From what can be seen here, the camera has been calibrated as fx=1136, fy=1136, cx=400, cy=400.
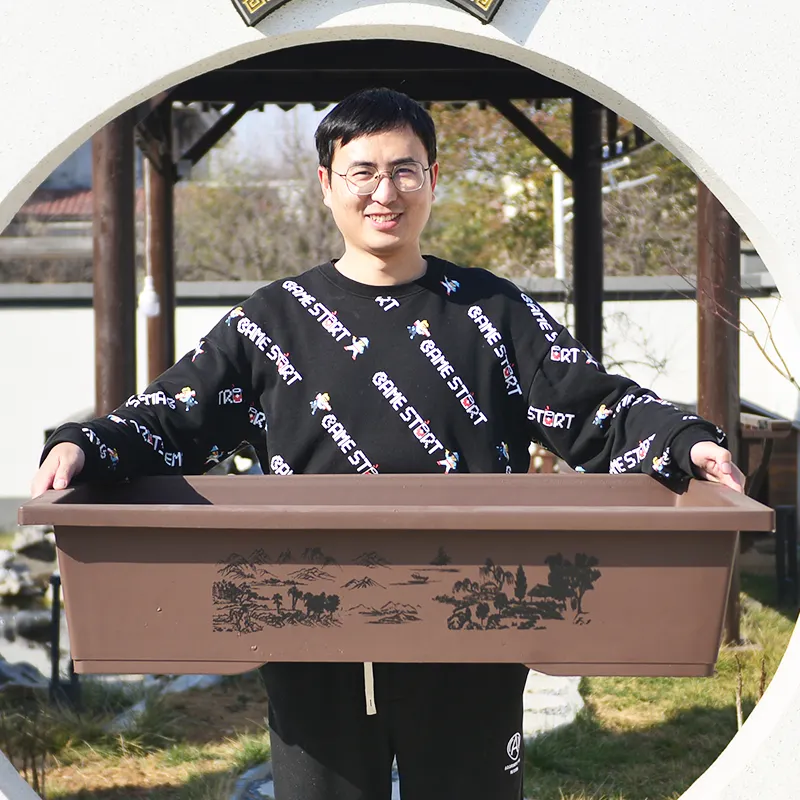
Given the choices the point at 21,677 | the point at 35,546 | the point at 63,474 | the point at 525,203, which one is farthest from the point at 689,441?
the point at 525,203

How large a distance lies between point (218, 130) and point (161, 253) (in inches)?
32.6

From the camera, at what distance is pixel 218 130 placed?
6430mm

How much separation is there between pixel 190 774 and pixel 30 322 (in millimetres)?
6694

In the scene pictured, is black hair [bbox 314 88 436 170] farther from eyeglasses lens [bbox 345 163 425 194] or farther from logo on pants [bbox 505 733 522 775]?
logo on pants [bbox 505 733 522 775]

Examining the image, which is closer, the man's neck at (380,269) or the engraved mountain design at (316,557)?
the engraved mountain design at (316,557)

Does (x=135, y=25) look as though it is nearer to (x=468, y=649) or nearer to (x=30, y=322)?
(x=468, y=649)

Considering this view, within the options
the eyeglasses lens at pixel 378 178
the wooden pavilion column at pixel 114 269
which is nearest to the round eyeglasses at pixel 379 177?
the eyeglasses lens at pixel 378 178

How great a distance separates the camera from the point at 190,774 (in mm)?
3684

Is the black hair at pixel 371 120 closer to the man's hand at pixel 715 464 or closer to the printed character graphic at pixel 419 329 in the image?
the printed character graphic at pixel 419 329

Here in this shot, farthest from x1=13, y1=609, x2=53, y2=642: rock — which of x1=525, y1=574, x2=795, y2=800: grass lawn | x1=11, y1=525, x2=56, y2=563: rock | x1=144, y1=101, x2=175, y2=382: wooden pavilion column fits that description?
x1=525, y1=574, x2=795, y2=800: grass lawn

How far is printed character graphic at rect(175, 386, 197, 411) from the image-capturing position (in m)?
1.93

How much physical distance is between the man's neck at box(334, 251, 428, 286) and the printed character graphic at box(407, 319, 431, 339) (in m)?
0.09

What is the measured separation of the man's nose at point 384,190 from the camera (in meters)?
1.88

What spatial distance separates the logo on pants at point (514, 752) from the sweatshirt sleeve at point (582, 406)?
487mm
